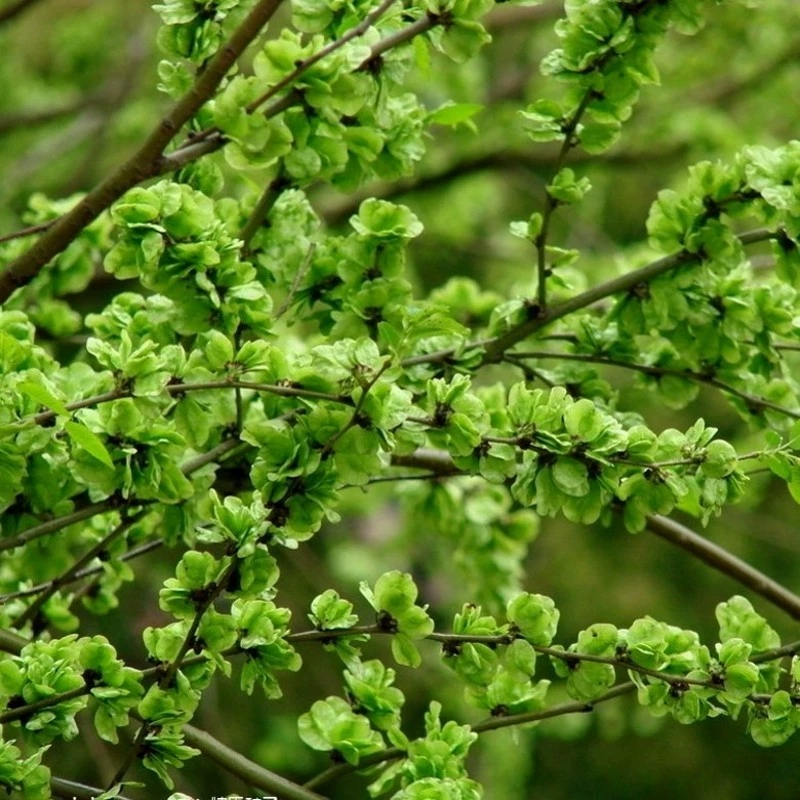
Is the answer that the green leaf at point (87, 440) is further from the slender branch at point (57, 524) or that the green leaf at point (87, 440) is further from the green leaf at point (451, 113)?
the green leaf at point (451, 113)

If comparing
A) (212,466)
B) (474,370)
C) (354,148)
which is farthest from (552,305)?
(212,466)

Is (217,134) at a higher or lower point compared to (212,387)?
higher

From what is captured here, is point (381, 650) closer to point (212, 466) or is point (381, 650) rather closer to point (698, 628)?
point (698, 628)

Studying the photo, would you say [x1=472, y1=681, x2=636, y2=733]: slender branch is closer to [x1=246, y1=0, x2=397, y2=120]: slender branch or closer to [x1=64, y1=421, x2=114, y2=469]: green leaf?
[x1=64, y1=421, x2=114, y2=469]: green leaf

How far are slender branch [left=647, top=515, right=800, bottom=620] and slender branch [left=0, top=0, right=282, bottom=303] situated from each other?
610 mm

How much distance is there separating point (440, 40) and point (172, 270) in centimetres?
29

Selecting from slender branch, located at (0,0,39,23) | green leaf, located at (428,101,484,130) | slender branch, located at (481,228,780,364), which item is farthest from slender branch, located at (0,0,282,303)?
slender branch, located at (0,0,39,23)

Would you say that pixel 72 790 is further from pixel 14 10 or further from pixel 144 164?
pixel 14 10

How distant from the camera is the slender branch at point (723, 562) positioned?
1.28 metres

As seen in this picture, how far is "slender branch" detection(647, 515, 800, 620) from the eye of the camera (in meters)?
1.28

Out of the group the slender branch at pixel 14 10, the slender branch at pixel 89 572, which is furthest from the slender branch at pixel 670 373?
the slender branch at pixel 14 10

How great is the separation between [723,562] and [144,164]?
28.1 inches

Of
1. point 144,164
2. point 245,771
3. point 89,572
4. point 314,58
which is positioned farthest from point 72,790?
point 314,58

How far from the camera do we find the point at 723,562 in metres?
1.31
